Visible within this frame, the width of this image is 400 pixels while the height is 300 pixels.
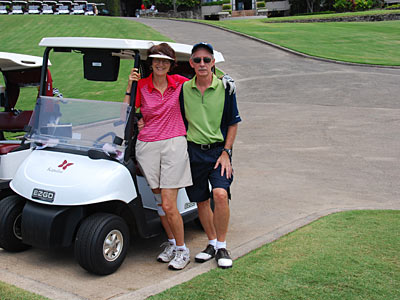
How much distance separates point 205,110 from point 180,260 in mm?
1234

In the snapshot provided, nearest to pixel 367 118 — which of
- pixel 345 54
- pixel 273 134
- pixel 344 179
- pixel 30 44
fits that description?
pixel 273 134

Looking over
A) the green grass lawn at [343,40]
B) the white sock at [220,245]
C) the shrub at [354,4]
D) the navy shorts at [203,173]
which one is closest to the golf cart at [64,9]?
the green grass lawn at [343,40]

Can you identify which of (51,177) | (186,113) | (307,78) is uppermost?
(186,113)

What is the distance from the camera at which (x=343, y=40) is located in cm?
2650

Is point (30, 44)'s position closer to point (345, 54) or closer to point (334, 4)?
point (345, 54)

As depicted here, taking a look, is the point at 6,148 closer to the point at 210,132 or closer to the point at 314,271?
the point at 210,132

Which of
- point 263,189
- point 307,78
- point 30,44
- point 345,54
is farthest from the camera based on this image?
point 30,44

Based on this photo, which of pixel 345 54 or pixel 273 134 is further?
pixel 345 54

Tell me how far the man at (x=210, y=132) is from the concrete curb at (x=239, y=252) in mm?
170

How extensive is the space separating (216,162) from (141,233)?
2.85 feet

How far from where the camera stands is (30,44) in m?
26.1

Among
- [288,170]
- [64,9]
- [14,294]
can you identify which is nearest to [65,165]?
[14,294]

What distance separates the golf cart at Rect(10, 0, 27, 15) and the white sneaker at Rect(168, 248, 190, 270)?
45303mm

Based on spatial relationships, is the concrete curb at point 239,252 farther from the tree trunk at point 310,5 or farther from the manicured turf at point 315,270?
the tree trunk at point 310,5
